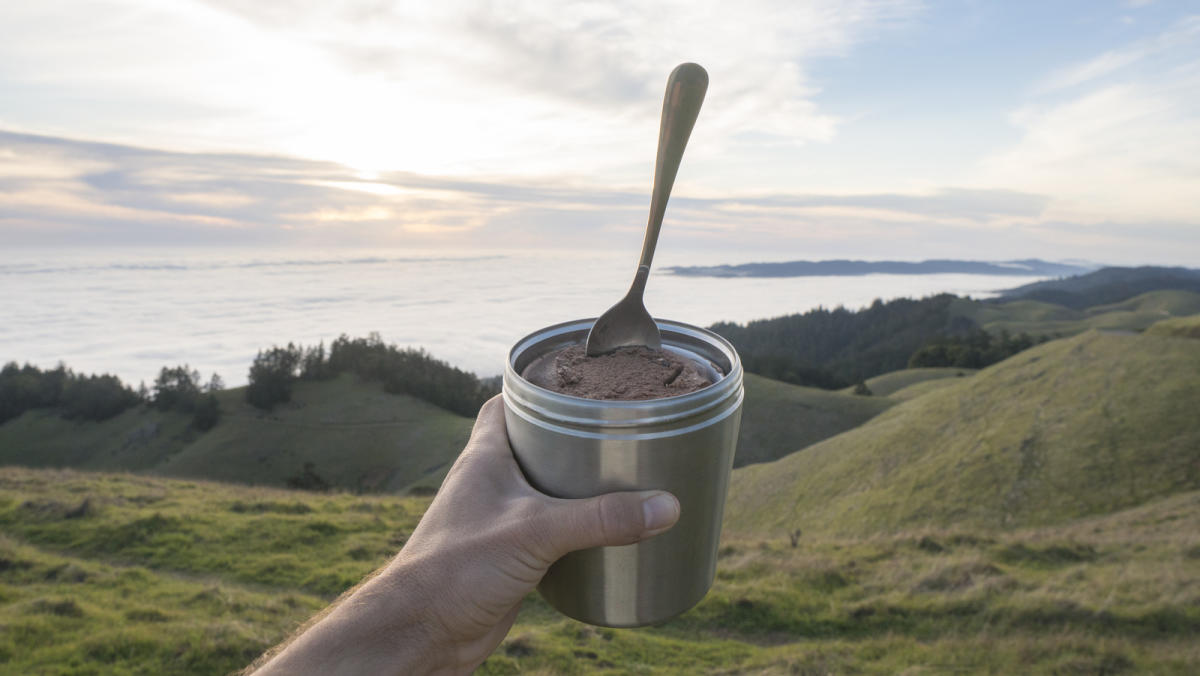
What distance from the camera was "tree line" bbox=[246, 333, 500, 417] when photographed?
7794cm

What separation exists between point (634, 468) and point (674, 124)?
120 cm

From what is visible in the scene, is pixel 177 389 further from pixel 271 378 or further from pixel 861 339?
pixel 861 339

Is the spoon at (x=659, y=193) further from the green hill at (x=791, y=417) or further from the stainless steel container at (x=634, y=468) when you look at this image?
the green hill at (x=791, y=417)

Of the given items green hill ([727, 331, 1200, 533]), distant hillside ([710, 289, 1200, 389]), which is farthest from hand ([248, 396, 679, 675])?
distant hillside ([710, 289, 1200, 389])

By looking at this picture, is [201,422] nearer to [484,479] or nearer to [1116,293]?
[484,479]

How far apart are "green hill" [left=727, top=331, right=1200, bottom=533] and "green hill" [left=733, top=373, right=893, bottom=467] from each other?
12.4 metres

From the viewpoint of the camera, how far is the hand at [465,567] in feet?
6.81

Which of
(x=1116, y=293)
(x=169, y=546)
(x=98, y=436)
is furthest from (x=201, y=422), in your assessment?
(x=1116, y=293)

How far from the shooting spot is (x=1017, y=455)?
30203mm

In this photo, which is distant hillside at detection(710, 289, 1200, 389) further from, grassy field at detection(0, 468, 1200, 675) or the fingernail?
the fingernail

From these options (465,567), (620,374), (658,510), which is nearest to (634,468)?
(658,510)

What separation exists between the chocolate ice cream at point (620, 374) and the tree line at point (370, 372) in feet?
251

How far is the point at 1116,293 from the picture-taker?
178 metres

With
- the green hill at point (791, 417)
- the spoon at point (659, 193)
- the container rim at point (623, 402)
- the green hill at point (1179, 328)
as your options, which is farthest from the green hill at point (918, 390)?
the spoon at point (659, 193)
